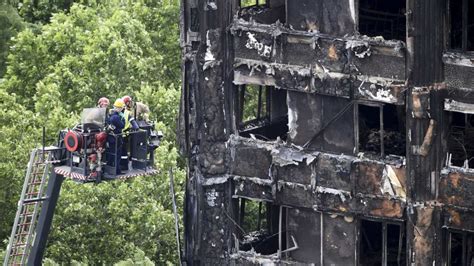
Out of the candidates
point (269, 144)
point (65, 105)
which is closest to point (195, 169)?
point (269, 144)

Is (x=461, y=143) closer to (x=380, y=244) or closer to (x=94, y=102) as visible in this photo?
(x=380, y=244)

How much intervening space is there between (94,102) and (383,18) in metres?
15.0

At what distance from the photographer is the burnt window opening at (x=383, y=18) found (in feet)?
145

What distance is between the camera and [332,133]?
137 ft

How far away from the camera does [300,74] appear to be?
41500 mm

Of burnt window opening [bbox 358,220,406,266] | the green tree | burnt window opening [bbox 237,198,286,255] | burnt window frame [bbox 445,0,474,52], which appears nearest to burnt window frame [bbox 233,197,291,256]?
burnt window opening [bbox 237,198,286,255]

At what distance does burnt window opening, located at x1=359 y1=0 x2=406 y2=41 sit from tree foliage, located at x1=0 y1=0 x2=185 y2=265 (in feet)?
27.3

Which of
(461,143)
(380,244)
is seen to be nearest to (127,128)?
(461,143)

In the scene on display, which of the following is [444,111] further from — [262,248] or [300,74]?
[262,248]

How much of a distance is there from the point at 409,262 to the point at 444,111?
11.3 ft

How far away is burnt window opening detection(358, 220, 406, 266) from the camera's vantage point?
42.3m

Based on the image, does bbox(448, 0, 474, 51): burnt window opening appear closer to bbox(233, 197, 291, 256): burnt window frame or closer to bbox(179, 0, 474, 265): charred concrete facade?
→ bbox(179, 0, 474, 265): charred concrete facade

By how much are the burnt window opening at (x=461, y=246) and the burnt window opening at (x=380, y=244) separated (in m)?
1.10

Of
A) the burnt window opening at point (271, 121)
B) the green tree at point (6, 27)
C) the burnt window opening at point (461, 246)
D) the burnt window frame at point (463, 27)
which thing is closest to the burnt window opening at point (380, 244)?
the burnt window opening at point (461, 246)
